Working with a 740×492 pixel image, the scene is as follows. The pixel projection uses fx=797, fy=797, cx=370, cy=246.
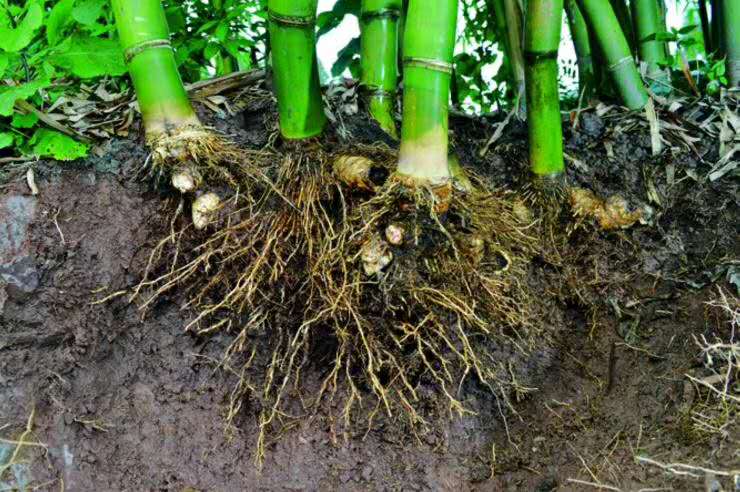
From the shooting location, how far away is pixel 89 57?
5.56ft

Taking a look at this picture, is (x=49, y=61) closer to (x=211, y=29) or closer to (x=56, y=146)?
(x=56, y=146)

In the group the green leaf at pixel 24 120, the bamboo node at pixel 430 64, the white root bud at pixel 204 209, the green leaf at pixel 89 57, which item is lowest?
the white root bud at pixel 204 209

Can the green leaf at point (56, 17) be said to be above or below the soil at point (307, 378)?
above

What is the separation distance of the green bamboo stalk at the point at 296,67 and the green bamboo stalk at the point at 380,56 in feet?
0.46

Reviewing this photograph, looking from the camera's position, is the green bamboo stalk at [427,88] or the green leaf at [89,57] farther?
the green leaf at [89,57]

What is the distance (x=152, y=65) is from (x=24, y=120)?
1.09ft

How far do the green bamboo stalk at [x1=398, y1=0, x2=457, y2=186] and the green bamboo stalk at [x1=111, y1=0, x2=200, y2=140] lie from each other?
496mm

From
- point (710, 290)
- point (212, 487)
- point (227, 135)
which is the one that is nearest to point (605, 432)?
point (710, 290)

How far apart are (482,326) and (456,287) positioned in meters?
0.10

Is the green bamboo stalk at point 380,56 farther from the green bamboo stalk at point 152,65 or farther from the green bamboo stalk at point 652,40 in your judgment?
the green bamboo stalk at point 652,40

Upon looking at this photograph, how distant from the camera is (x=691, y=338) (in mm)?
1635

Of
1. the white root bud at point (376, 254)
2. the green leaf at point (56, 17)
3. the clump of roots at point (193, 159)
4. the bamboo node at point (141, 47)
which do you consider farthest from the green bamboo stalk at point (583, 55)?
the green leaf at point (56, 17)

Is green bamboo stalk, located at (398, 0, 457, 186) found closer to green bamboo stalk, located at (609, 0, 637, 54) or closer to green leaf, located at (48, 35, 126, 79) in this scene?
green leaf, located at (48, 35, 126, 79)

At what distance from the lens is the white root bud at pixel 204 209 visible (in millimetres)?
1667
